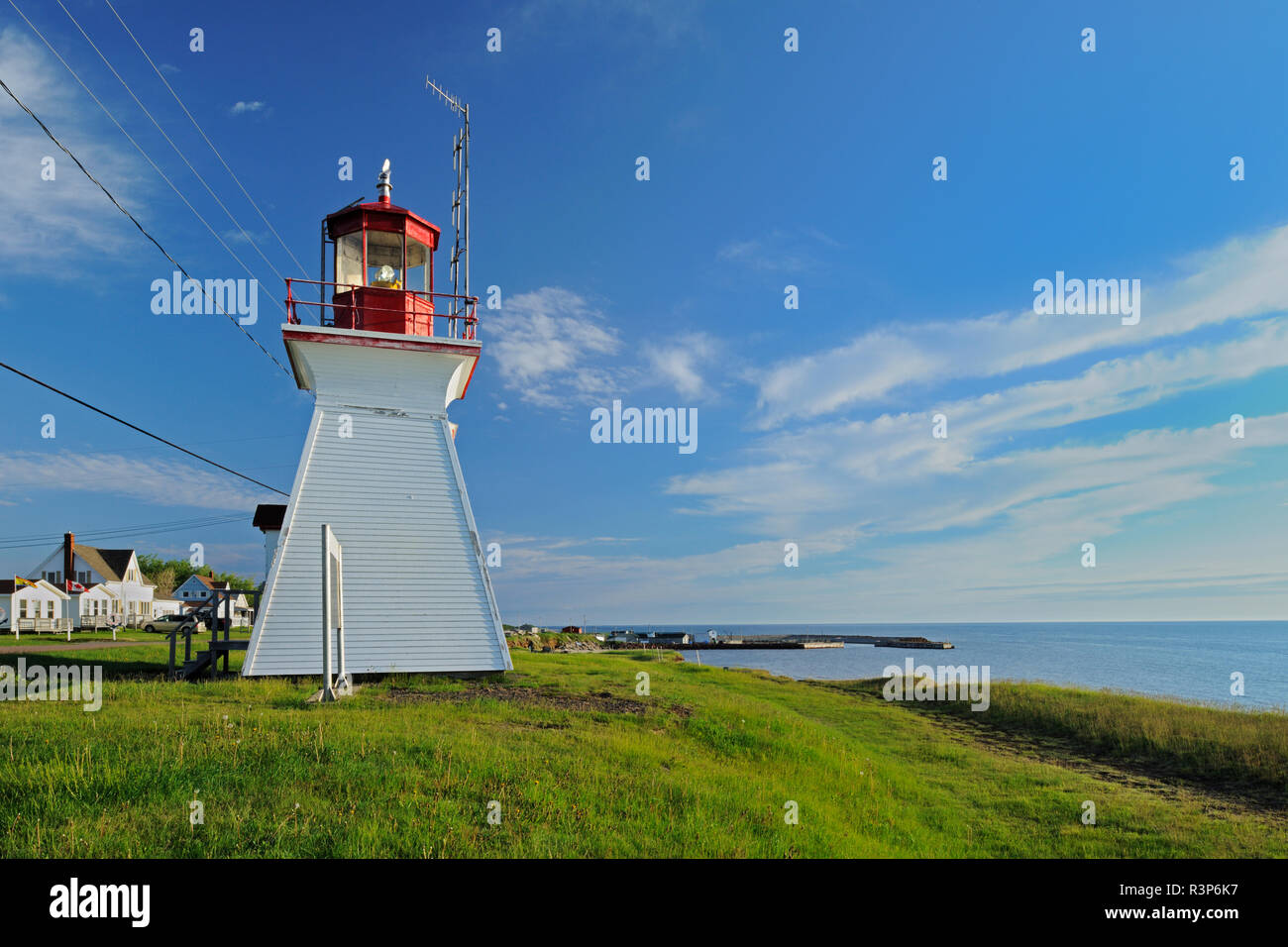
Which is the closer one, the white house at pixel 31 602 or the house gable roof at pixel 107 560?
the white house at pixel 31 602

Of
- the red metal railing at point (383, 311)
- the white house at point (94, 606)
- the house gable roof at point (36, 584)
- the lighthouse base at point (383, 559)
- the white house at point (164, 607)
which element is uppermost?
the red metal railing at point (383, 311)

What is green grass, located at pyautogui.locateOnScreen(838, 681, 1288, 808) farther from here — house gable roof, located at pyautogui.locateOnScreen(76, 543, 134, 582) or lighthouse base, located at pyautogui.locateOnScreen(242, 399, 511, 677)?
house gable roof, located at pyautogui.locateOnScreen(76, 543, 134, 582)

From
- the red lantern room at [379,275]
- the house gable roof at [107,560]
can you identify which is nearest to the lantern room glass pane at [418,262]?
the red lantern room at [379,275]

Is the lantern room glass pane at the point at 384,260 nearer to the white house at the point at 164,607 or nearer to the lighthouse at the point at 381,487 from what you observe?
the lighthouse at the point at 381,487

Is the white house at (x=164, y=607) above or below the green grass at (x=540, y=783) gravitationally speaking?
below

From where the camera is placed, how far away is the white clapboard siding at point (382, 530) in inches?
Result: 595

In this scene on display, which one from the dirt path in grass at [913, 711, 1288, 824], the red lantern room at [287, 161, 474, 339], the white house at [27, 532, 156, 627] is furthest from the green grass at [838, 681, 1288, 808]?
Result: the white house at [27, 532, 156, 627]

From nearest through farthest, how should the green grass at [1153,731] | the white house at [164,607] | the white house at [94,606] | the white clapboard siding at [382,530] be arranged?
the green grass at [1153,731], the white clapboard siding at [382,530], the white house at [94,606], the white house at [164,607]

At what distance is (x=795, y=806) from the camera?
795 cm

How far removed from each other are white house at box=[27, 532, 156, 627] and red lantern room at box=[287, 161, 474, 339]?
1936 inches

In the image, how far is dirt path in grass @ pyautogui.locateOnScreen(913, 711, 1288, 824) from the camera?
12.8 meters

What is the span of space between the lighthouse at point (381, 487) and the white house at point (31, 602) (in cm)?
4357
